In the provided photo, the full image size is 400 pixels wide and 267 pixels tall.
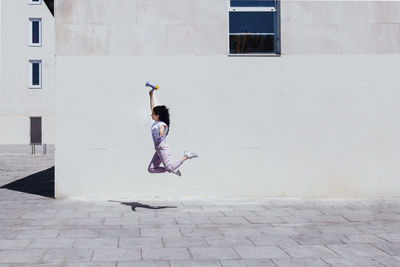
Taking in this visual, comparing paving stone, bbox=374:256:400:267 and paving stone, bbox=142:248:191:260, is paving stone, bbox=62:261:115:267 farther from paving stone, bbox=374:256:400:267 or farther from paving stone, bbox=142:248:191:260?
paving stone, bbox=374:256:400:267

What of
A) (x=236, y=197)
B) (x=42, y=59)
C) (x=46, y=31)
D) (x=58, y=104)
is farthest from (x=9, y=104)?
(x=236, y=197)

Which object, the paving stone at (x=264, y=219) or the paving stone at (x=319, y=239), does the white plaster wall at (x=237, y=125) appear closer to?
the paving stone at (x=264, y=219)

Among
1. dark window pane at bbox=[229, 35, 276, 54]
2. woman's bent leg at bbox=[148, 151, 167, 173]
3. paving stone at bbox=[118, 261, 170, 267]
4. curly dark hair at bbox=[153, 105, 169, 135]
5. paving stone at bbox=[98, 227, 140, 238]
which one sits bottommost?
paving stone at bbox=[118, 261, 170, 267]

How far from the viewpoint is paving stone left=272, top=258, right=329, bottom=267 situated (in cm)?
455

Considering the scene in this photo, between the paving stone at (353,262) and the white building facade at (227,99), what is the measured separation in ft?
14.7

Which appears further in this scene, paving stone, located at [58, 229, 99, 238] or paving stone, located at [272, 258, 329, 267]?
paving stone, located at [58, 229, 99, 238]

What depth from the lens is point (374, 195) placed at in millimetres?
9312

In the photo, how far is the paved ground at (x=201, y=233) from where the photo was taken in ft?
15.7

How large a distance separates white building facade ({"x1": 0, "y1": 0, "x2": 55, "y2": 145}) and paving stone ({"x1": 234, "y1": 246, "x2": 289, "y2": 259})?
3085 centimetres

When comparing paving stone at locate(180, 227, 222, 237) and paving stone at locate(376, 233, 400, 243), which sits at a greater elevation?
paving stone at locate(180, 227, 222, 237)

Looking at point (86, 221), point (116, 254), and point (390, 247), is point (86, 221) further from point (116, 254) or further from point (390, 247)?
point (390, 247)

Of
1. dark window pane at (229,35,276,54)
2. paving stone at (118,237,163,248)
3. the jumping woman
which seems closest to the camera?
paving stone at (118,237,163,248)

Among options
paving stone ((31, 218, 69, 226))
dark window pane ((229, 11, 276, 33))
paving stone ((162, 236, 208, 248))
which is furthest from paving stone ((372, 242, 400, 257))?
dark window pane ((229, 11, 276, 33))

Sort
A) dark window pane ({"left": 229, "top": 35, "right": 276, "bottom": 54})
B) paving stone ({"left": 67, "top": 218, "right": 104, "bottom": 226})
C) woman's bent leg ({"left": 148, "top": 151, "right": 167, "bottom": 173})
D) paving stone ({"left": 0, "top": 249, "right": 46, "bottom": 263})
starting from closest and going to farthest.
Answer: paving stone ({"left": 0, "top": 249, "right": 46, "bottom": 263}) < paving stone ({"left": 67, "top": 218, "right": 104, "bottom": 226}) < woman's bent leg ({"left": 148, "top": 151, "right": 167, "bottom": 173}) < dark window pane ({"left": 229, "top": 35, "right": 276, "bottom": 54})
